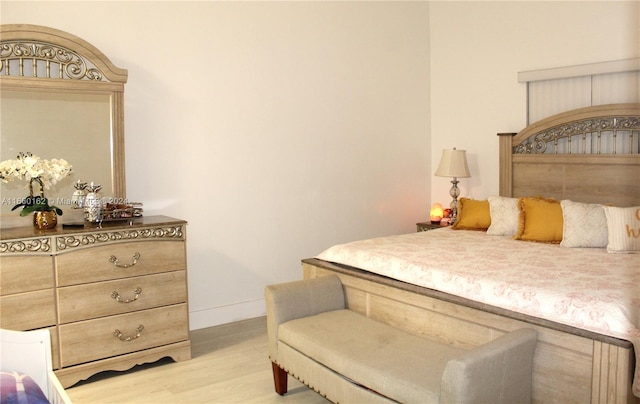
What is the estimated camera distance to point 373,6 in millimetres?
5109

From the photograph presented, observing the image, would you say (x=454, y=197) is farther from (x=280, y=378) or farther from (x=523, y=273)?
(x=280, y=378)

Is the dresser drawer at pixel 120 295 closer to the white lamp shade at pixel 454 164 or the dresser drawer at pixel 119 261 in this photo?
the dresser drawer at pixel 119 261

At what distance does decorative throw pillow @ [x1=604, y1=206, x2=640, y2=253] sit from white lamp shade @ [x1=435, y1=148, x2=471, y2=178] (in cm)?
151

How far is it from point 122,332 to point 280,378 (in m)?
0.99

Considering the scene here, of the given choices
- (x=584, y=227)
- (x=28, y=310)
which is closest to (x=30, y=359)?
(x=28, y=310)

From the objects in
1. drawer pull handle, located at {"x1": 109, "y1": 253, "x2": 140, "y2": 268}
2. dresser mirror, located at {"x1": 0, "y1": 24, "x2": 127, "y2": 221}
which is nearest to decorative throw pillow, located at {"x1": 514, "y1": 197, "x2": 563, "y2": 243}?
drawer pull handle, located at {"x1": 109, "y1": 253, "x2": 140, "y2": 268}

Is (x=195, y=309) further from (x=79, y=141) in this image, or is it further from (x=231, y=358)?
(x=79, y=141)

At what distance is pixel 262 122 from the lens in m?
4.50

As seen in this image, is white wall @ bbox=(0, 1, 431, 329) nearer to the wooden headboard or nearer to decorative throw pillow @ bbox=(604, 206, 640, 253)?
the wooden headboard

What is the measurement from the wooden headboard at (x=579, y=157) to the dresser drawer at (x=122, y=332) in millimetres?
2789

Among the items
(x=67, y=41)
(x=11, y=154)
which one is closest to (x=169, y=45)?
(x=67, y=41)

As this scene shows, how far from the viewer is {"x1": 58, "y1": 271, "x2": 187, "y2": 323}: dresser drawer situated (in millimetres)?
3213

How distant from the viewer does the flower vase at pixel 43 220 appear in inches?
129

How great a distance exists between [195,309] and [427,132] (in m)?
2.74
